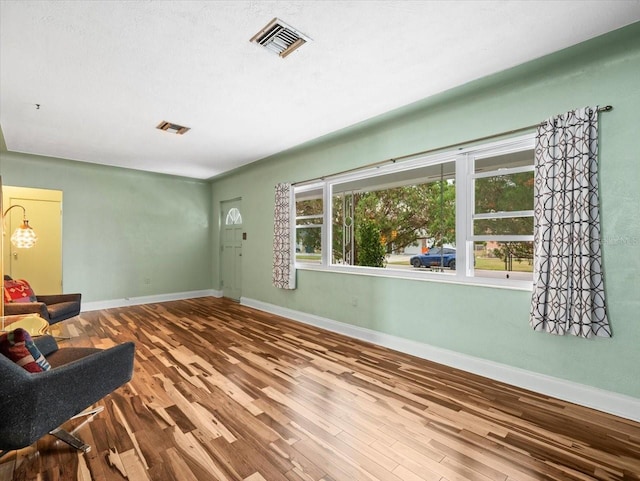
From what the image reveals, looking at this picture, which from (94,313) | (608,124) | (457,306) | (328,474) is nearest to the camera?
(328,474)

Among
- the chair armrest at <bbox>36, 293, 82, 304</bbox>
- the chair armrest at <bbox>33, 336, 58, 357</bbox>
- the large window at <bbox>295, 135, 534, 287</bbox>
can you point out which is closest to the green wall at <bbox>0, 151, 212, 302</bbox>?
the chair armrest at <bbox>36, 293, 82, 304</bbox>

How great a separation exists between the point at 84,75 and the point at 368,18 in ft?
7.71

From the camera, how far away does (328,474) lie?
1676mm

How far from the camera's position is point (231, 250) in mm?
6730

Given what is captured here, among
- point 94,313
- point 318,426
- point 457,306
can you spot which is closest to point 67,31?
point 318,426

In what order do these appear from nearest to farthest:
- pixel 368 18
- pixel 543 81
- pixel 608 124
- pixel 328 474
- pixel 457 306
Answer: pixel 328 474, pixel 368 18, pixel 608 124, pixel 543 81, pixel 457 306

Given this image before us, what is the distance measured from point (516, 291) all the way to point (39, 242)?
22.8 feet

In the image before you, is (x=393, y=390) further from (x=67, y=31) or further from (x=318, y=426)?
(x=67, y=31)

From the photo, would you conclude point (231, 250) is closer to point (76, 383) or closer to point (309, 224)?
point (309, 224)

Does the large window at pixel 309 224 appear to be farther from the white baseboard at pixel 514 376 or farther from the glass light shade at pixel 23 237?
the glass light shade at pixel 23 237

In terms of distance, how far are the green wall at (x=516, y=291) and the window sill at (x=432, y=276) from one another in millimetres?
53

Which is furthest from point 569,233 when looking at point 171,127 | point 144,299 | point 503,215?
point 144,299

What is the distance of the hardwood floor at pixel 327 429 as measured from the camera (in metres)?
1.71

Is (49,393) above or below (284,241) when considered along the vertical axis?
below
